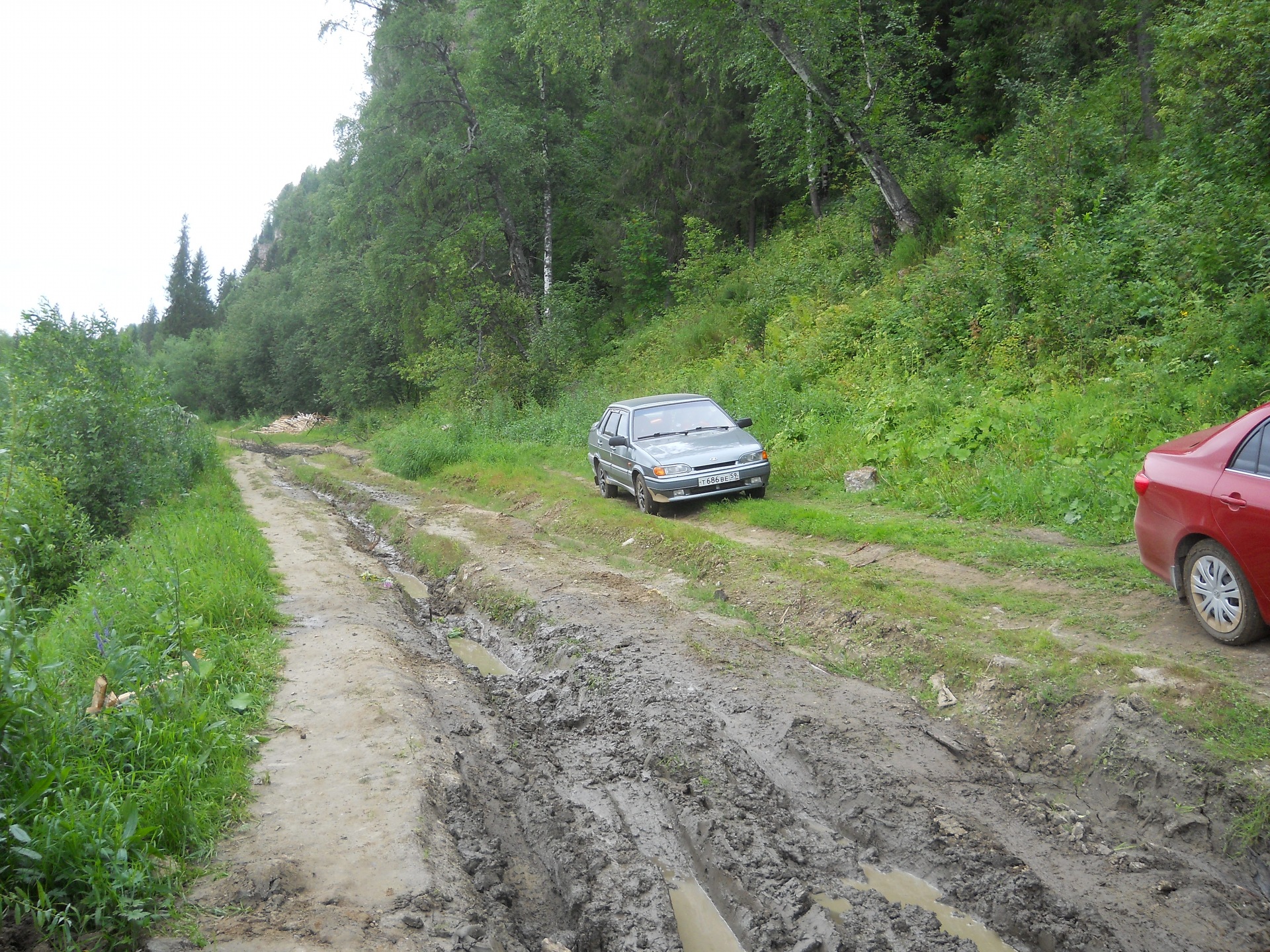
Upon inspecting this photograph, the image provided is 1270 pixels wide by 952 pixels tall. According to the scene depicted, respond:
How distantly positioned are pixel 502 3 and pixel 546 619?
2627 cm

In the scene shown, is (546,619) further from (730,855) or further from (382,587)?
(730,855)

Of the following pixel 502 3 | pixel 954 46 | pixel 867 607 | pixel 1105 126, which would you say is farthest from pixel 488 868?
pixel 502 3

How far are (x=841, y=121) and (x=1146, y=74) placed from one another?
6023mm

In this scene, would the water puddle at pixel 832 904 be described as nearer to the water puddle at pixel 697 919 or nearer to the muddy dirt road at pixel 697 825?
the muddy dirt road at pixel 697 825

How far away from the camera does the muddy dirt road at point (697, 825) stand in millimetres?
3725

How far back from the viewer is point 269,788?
5.09m

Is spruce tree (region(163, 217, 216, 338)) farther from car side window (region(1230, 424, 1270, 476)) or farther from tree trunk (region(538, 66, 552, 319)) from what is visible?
car side window (region(1230, 424, 1270, 476))

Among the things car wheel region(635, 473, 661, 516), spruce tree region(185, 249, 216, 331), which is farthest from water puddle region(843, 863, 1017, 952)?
→ spruce tree region(185, 249, 216, 331)

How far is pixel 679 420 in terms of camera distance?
13078mm

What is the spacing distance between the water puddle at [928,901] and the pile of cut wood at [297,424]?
45504mm

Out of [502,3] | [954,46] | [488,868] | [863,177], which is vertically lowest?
[488,868]

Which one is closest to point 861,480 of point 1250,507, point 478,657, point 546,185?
point 478,657

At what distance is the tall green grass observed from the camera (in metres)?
3.51

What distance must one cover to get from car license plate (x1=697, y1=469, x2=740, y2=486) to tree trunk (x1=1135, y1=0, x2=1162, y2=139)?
1036 cm
